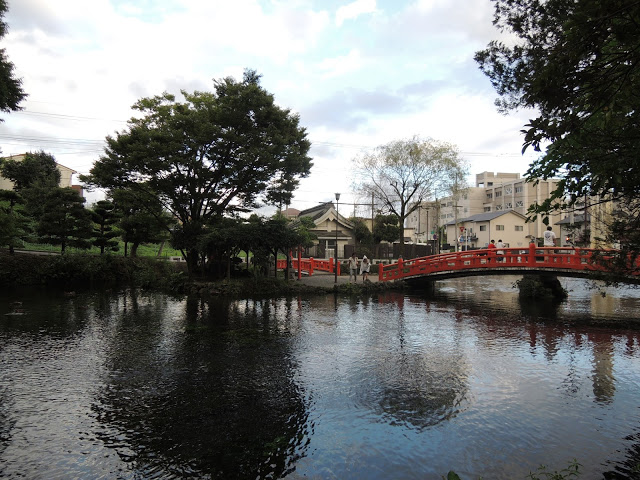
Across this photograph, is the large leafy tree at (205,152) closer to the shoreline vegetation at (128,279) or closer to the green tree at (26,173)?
the shoreline vegetation at (128,279)

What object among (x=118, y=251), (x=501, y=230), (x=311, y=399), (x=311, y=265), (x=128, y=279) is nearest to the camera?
(x=311, y=399)

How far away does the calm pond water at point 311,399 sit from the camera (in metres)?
4.45

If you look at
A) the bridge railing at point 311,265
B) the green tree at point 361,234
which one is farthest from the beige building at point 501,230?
the bridge railing at point 311,265

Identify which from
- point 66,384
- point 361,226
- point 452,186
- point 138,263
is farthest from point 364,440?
point 361,226

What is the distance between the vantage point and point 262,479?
412 cm

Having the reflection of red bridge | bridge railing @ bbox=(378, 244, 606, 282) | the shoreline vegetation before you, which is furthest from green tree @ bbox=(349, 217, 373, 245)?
the shoreline vegetation

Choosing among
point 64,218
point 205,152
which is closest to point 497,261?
point 205,152

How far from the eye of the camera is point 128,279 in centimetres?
2397

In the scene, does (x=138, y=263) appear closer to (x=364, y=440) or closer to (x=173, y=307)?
(x=173, y=307)

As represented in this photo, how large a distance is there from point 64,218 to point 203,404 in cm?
2190

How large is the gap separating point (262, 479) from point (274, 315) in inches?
376

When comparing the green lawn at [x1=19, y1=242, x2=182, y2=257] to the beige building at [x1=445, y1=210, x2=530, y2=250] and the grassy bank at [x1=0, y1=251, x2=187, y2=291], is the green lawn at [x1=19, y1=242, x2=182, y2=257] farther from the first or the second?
the beige building at [x1=445, y1=210, x2=530, y2=250]

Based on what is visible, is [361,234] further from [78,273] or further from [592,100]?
[592,100]

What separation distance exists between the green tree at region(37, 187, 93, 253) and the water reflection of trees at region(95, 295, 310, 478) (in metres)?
15.7
